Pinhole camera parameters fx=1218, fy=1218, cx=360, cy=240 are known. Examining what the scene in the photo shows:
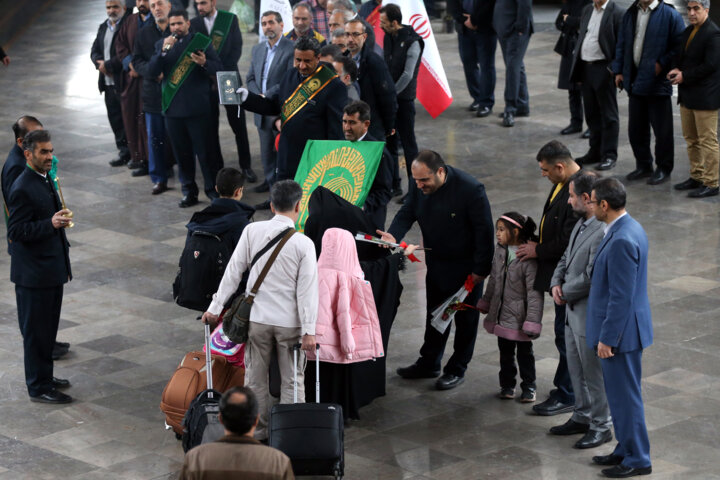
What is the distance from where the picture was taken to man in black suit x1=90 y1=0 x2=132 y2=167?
44.6 feet

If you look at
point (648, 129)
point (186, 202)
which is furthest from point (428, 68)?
point (186, 202)

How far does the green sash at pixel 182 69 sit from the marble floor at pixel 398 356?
1212 millimetres

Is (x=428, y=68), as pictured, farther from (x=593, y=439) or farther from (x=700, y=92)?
(x=593, y=439)

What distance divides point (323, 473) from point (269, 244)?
1.35 m

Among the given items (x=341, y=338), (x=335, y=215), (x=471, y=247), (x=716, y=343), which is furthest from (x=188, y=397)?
(x=716, y=343)

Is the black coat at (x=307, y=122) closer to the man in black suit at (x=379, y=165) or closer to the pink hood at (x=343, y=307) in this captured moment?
the man in black suit at (x=379, y=165)

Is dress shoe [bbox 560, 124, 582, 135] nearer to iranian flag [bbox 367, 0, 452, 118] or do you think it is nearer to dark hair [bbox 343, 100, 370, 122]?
iranian flag [bbox 367, 0, 452, 118]

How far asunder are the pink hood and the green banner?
4.08ft

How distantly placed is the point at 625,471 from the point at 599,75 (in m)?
6.98

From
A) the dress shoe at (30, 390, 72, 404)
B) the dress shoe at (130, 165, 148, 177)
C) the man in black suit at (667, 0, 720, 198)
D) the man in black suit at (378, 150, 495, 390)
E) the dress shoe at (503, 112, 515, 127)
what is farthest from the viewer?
the dress shoe at (503, 112, 515, 127)

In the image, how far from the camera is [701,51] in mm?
12008

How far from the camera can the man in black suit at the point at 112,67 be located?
13602 millimetres

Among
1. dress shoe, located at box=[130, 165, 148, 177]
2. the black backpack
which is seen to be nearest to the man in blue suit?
the black backpack

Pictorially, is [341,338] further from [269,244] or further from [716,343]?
[716,343]
